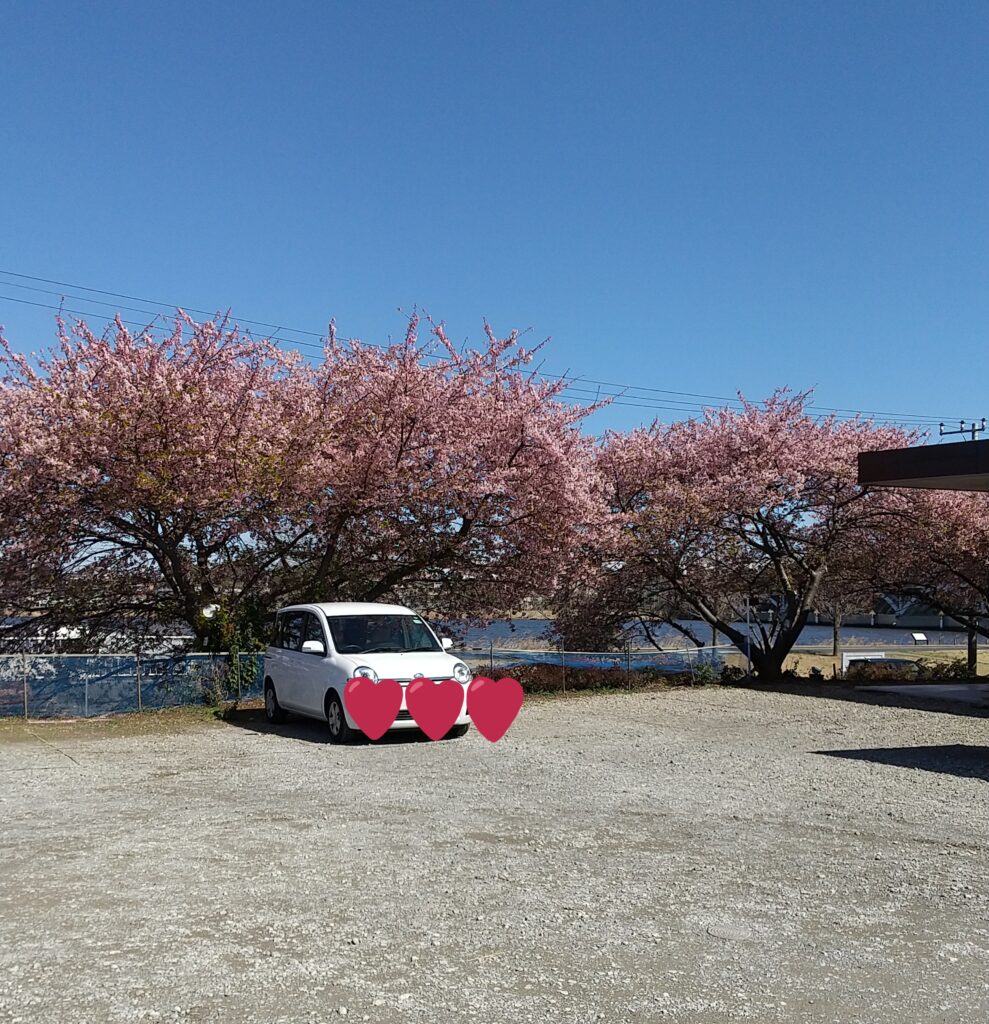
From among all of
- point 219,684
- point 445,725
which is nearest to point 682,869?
point 445,725

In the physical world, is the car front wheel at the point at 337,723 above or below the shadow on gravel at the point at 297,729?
above

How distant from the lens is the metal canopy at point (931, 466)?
14.6 metres

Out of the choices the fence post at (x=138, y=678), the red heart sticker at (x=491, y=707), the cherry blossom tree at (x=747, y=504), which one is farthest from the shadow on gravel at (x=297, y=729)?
the cherry blossom tree at (x=747, y=504)

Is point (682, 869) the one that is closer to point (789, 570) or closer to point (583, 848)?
point (583, 848)

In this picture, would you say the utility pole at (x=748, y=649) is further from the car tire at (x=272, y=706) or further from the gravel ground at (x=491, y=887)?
the car tire at (x=272, y=706)

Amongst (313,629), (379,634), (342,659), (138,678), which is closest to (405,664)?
(342,659)

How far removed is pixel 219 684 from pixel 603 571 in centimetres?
883

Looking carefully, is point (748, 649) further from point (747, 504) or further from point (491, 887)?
point (491, 887)

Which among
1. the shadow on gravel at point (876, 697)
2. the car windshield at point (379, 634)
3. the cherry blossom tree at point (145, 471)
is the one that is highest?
the cherry blossom tree at point (145, 471)

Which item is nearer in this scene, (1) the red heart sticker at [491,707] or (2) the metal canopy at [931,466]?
(1) the red heart sticker at [491,707]

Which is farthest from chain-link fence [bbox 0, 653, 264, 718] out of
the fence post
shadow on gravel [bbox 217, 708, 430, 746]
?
shadow on gravel [bbox 217, 708, 430, 746]

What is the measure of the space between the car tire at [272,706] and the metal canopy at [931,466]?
9603 millimetres

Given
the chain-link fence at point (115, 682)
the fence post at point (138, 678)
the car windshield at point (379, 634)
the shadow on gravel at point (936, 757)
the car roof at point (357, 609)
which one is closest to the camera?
the shadow on gravel at point (936, 757)

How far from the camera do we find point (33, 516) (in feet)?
50.9
